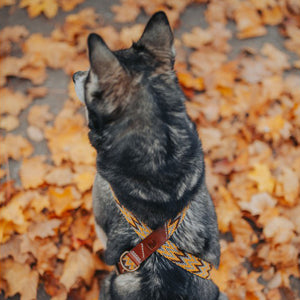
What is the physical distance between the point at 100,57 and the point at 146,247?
1.06 metres

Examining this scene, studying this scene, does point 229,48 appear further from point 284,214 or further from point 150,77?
point 150,77

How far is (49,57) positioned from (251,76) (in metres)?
2.33

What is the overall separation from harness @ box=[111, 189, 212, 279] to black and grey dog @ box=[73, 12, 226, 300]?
0.15ft

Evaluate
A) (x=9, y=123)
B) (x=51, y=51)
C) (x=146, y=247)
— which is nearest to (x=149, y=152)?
(x=146, y=247)

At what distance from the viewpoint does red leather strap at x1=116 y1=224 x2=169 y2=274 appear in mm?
1833

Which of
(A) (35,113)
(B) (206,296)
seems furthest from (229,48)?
(B) (206,296)

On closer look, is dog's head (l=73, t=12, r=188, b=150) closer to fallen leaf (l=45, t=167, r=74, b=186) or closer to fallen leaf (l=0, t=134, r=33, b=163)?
fallen leaf (l=45, t=167, r=74, b=186)

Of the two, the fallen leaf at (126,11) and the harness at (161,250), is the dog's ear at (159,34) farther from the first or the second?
the fallen leaf at (126,11)

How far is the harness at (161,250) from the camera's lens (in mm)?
1837

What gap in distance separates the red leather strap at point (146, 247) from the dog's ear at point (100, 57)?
930mm

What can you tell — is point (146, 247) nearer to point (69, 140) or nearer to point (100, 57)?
point (100, 57)

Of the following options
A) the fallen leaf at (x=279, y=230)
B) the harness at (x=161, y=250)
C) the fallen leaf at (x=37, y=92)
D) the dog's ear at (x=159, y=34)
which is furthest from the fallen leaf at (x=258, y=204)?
the fallen leaf at (x=37, y=92)

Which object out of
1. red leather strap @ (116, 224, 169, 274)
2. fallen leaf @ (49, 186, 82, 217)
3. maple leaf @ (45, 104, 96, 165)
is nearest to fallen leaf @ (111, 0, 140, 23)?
maple leaf @ (45, 104, 96, 165)

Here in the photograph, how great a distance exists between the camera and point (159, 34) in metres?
1.88
